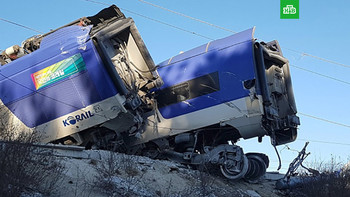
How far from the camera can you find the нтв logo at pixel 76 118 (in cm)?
1040

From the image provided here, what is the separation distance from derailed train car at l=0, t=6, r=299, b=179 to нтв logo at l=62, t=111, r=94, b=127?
0.08 feet

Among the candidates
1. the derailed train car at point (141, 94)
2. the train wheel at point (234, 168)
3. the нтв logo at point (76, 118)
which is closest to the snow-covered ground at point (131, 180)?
the train wheel at point (234, 168)

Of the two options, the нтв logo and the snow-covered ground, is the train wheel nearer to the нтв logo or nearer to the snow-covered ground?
the snow-covered ground

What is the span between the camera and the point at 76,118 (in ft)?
34.3

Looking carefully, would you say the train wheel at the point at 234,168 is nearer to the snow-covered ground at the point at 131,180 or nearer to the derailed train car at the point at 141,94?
the derailed train car at the point at 141,94

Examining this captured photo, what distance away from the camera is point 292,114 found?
465 inches

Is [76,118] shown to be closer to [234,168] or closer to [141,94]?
[141,94]

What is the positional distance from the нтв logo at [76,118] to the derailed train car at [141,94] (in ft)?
0.08

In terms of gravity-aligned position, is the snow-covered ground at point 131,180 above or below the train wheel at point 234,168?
above

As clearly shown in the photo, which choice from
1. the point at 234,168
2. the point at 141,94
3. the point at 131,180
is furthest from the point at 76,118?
the point at 234,168

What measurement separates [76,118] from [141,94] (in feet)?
6.23

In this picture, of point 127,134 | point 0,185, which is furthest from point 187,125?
point 0,185

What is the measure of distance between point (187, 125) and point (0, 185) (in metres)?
6.69

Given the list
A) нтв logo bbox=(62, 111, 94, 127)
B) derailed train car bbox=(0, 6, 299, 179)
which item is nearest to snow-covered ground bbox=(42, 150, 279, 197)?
derailed train car bbox=(0, 6, 299, 179)
